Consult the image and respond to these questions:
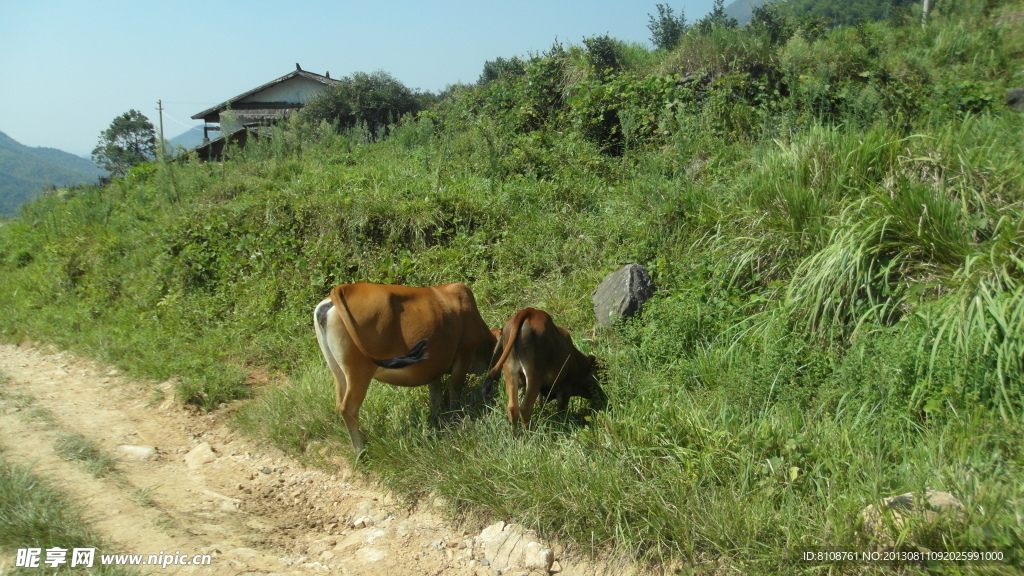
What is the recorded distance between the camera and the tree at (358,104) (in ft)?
64.6

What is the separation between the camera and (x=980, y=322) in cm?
432

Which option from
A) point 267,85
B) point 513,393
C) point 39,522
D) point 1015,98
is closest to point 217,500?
point 39,522

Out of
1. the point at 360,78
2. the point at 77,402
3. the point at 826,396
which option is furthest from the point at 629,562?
the point at 360,78

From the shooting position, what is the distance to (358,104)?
1975cm

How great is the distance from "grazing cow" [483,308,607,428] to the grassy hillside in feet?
0.79

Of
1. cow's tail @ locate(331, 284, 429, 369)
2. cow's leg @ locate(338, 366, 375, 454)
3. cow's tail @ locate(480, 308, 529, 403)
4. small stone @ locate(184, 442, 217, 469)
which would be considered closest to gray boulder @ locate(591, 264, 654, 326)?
cow's tail @ locate(480, 308, 529, 403)

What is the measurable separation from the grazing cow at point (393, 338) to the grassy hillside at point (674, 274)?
0.41 meters

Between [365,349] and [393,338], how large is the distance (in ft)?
0.74

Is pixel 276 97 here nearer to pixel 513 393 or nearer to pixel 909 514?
pixel 513 393

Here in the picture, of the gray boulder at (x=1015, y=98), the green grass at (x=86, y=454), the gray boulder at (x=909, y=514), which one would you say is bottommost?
the green grass at (x=86, y=454)

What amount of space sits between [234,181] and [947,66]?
11617 mm

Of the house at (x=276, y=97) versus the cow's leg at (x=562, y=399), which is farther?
the house at (x=276, y=97)

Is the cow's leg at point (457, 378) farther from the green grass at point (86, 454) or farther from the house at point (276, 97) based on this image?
the house at point (276, 97)

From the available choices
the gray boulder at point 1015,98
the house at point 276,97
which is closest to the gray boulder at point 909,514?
the gray boulder at point 1015,98
